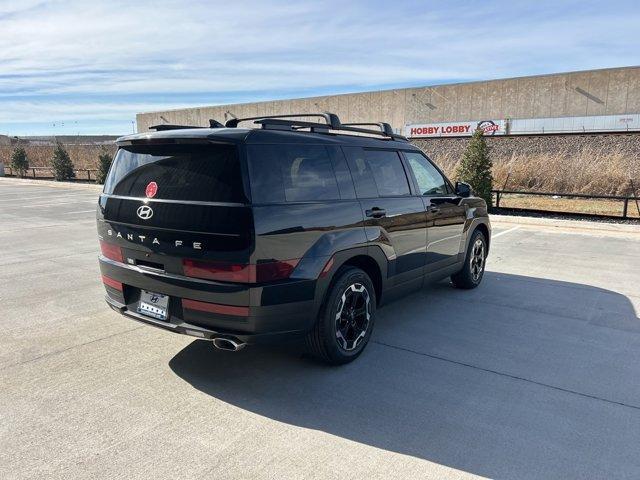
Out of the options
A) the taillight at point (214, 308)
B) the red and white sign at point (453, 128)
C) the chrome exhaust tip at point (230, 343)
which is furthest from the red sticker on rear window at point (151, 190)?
the red and white sign at point (453, 128)

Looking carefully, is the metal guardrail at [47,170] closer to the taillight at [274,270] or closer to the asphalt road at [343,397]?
the asphalt road at [343,397]

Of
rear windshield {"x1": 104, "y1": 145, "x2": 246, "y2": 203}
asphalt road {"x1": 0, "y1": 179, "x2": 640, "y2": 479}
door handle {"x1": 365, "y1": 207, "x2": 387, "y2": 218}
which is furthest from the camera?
door handle {"x1": 365, "y1": 207, "x2": 387, "y2": 218}

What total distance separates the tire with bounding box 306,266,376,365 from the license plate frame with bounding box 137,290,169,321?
1.10m

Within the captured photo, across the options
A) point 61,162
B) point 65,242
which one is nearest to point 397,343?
point 65,242

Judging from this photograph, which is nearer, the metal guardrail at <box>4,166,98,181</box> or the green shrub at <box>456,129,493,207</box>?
the green shrub at <box>456,129,493,207</box>

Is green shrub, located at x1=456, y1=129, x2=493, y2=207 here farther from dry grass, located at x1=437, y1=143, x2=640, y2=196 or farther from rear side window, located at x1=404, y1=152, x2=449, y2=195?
rear side window, located at x1=404, y1=152, x2=449, y2=195

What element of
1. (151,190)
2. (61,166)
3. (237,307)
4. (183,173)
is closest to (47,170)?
(61,166)

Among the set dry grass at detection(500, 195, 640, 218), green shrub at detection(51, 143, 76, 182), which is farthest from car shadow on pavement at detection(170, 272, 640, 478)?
green shrub at detection(51, 143, 76, 182)

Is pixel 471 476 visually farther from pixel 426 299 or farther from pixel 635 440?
pixel 426 299

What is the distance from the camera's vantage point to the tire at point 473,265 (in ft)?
20.8

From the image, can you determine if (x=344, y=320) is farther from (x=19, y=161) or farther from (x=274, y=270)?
(x=19, y=161)

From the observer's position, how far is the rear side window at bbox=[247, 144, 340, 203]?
3.46 metres

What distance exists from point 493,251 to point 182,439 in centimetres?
738

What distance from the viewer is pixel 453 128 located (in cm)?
4809
